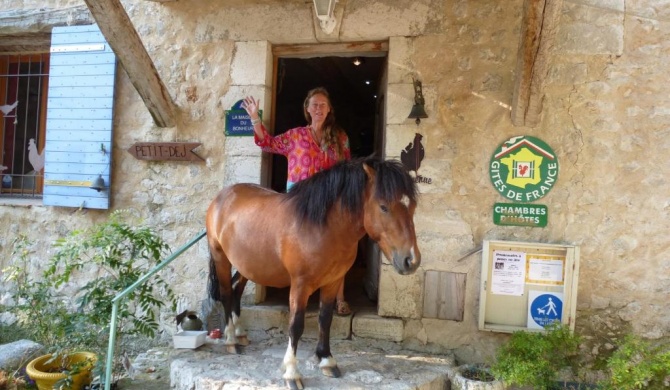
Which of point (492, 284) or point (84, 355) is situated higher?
point (492, 284)

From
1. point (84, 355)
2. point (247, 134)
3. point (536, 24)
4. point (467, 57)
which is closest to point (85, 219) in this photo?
point (84, 355)

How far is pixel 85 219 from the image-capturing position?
4570 mm

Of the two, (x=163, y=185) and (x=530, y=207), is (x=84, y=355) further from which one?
(x=530, y=207)

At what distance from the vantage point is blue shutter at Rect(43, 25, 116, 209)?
14.7 feet

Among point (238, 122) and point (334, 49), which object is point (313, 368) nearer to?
point (238, 122)

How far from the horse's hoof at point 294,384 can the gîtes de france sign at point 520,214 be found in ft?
6.60

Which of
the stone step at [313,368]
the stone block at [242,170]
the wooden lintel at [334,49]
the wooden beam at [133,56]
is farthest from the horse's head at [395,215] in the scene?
the wooden beam at [133,56]

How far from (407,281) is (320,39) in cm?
228

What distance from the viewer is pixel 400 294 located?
383cm

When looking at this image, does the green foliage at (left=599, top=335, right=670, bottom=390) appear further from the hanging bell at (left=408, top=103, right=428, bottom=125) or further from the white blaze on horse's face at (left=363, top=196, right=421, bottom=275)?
the hanging bell at (left=408, top=103, right=428, bottom=125)

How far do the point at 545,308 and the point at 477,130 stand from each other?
152cm

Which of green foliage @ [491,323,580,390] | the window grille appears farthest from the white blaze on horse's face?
the window grille

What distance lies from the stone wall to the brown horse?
892 mm

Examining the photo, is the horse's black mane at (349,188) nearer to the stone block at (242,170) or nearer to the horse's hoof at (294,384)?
the horse's hoof at (294,384)
